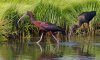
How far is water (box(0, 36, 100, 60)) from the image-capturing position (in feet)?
41.7

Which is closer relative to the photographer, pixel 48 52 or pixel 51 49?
pixel 48 52

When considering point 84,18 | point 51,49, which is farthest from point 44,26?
point 84,18

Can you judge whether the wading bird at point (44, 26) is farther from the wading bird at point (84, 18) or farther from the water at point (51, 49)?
the wading bird at point (84, 18)

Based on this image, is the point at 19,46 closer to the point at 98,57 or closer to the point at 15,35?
the point at 15,35

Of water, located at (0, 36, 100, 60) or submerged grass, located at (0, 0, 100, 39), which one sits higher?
submerged grass, located at (0, 0, 100, 39)

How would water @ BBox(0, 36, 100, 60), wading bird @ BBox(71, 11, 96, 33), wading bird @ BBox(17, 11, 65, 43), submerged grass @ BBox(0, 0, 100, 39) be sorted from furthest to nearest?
1. wading bird @ BBox(71, 11, 96, 33)
2. submerged grass @ BBox(0, 0, 100, 39)
3. wading bird @ BBox(17, 11, 65, 43)
4. water @ BBox(0, 36, 100, 60)

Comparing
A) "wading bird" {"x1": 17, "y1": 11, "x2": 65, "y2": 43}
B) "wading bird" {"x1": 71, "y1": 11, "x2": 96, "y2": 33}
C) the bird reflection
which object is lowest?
the bird reflection

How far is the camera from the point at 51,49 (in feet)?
47.6

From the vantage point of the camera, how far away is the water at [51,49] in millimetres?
12703

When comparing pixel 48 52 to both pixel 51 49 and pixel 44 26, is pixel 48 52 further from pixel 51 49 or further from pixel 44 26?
pixel 44 26

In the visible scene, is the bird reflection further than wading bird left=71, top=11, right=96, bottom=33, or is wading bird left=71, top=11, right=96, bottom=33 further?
wading bird left=71, top=11, right=96, bottom=33

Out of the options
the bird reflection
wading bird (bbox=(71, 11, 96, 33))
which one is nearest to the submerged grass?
wading bird (bbox=(71, 11, 96, 33))

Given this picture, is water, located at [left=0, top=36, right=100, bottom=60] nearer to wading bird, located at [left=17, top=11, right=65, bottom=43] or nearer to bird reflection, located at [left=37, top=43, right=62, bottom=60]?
bird reflection, located at [left=37, top=43, right=62, bottom=60]

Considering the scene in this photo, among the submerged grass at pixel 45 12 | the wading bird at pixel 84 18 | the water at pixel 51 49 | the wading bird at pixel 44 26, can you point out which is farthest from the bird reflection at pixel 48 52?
the wading bird at pixel 84 18
